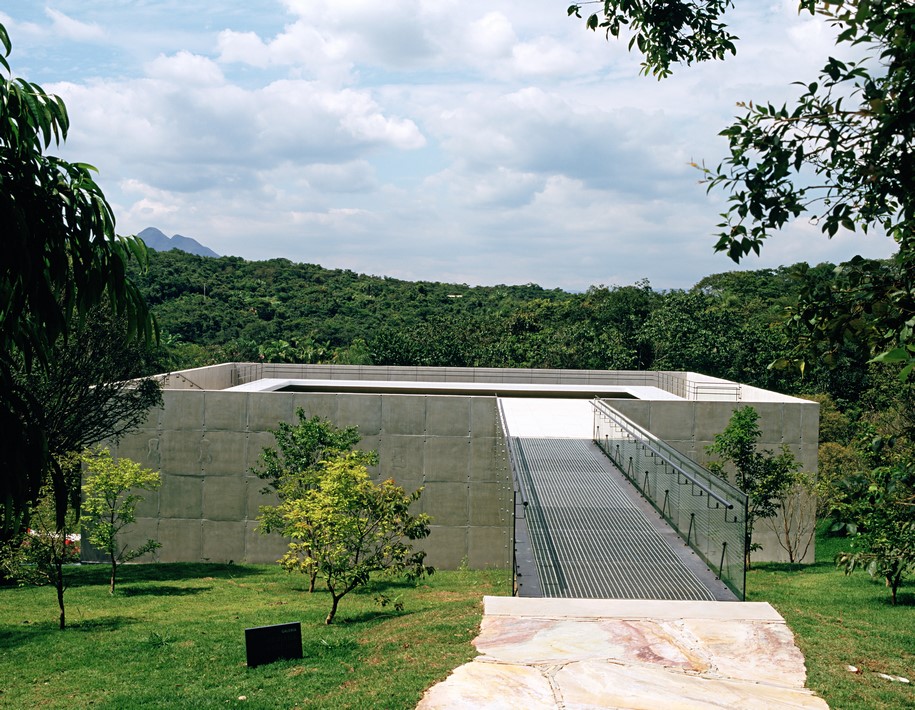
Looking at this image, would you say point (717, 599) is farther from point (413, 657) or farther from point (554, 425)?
point (554, 425)

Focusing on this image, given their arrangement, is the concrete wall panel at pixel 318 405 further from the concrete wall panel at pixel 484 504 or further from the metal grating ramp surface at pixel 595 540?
the metal grating ramp surface at pixel 595 540

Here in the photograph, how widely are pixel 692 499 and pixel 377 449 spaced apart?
40.6ft

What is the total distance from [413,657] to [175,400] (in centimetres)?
1657

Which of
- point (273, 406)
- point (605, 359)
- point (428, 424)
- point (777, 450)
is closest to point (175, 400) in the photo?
point (273, 406)

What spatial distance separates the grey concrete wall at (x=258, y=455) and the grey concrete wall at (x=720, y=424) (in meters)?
4.40

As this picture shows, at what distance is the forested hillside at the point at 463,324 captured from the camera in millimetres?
45219

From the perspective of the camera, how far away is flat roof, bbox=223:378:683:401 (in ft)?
102

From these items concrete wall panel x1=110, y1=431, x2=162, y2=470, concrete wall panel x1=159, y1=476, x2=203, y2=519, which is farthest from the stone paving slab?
concrete wall panel x1=110, y1=431, x2=162, y2=470

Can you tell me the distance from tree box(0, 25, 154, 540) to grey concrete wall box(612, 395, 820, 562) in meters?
19.2

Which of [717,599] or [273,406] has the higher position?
[273,406]

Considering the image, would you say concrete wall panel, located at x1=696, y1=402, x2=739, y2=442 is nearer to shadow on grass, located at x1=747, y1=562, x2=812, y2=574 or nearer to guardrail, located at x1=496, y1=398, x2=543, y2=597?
shadow on grass, located at x1=747, y1=562, x2=812, y2=574

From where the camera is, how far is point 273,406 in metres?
23.2

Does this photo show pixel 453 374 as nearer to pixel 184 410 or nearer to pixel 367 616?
pixel 184 410

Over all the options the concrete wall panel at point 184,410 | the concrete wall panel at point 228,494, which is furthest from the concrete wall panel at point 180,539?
the concrete wall panel at point 184,410
